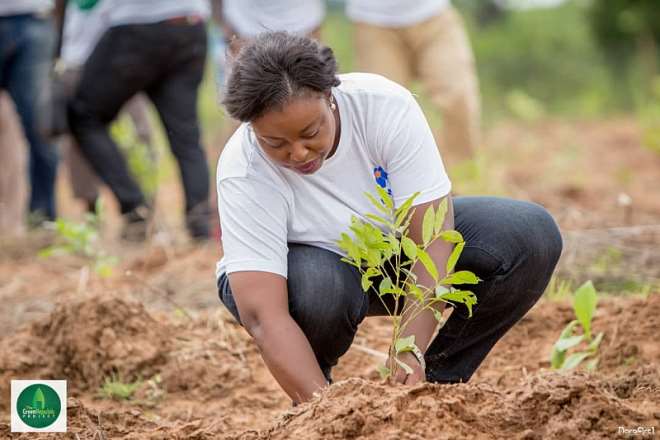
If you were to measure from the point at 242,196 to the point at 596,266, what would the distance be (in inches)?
67.9

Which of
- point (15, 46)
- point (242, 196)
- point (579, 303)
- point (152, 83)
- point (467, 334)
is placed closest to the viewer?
point (242, 196)

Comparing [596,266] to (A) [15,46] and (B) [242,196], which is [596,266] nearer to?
(B) [242,196]

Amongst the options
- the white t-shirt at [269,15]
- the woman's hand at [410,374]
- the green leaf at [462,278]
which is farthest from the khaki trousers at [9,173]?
the green leaf at [462,278]

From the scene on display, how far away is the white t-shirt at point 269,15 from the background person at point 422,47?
15.2 inches

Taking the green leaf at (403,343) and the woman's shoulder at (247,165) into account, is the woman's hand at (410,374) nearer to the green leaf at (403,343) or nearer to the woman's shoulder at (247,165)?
the green leaf at (403,343)

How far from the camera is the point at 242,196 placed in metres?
2.53

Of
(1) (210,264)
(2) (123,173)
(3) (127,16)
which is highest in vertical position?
(3) (127,16)

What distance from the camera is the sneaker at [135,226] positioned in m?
5.05

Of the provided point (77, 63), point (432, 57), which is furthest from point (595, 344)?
point (77, 63)

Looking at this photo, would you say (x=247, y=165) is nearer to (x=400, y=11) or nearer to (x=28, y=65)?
(x=400, y=11)

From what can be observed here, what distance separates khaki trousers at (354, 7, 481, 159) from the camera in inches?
201

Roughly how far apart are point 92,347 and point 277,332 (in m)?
1.00

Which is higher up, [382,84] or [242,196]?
[382,84]

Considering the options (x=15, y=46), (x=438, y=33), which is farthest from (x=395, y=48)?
(x=15, y=46)
